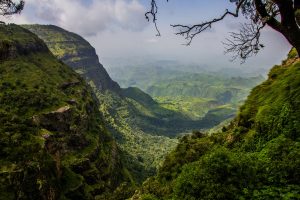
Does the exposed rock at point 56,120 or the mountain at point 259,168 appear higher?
the mountain at point 259,168

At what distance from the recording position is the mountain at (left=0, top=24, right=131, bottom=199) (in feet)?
256

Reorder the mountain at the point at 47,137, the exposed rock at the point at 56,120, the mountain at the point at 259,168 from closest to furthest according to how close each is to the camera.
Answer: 1. the mountain at the point at 259,168
2. the mountain at the point at 47,137
3. the exposed rock at the point at 56,120

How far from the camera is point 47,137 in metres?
112

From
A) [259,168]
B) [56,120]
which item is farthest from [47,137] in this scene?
[259,168]

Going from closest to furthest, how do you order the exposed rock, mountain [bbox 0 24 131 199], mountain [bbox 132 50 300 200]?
mountain [bbox 132 50 300 200] → mountain [bbox 0 24 131 199] → the exposed rock

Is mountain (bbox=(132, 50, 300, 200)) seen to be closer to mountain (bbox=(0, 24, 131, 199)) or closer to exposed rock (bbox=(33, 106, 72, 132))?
mountain (bbox=(0, 24, 131, 199))

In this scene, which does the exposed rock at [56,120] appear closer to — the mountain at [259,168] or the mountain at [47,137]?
the mountain at [47,137]

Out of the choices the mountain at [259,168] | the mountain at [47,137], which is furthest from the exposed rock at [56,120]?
the mountain at [259,168]

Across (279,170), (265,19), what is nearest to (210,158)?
(279,170)

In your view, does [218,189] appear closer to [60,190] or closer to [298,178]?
[298,178]

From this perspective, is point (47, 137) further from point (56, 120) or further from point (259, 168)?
point (259, 168)

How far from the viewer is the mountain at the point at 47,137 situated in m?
78.1

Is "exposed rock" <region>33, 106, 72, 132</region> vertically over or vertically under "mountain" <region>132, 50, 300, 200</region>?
under

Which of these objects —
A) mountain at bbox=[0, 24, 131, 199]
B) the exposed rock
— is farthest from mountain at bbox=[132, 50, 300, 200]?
the exposed rock
